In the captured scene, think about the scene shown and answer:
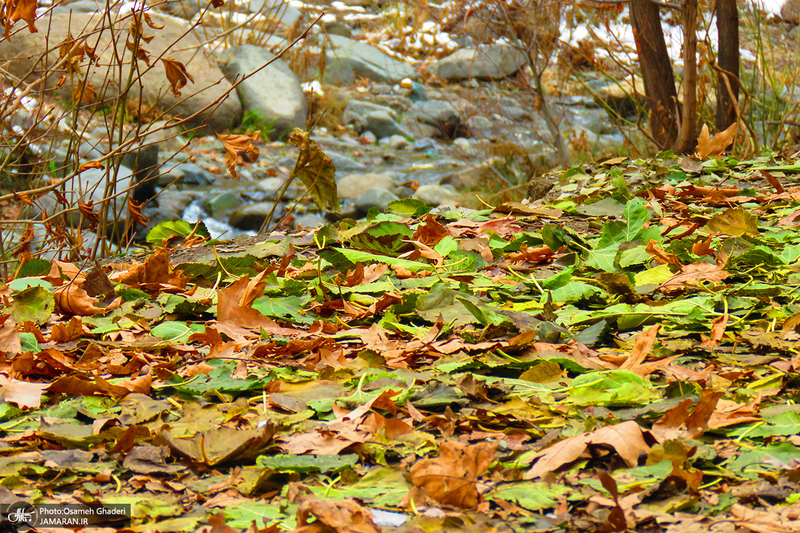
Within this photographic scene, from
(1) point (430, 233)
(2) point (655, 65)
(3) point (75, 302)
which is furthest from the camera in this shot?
(2) point (655, 65)

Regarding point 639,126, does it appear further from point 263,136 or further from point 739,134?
point 263,136

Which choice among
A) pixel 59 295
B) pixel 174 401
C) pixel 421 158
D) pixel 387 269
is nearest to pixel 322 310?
pixel 387 269

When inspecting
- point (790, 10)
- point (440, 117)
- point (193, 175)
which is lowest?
point (193, 175)

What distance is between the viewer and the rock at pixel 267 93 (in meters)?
9.17

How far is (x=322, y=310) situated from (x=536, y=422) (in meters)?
0.68

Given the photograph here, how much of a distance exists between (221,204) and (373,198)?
1.57m

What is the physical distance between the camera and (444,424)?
0.92m

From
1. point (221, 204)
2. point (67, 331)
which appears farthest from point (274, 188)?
point (67, 331)

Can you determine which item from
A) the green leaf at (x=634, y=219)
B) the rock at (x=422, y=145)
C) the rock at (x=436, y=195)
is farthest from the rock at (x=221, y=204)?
the green leaf at (x=634, y=219)

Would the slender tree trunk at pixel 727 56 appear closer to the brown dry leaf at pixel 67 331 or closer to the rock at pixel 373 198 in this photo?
the brown dry leaf at pixel 67 331

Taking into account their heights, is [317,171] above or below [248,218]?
above

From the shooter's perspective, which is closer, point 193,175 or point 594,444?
point 594,444

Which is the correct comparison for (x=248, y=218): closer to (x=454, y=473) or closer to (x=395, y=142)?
Answer: (x=395, y=142)

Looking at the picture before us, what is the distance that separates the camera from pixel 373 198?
6.95 metres
